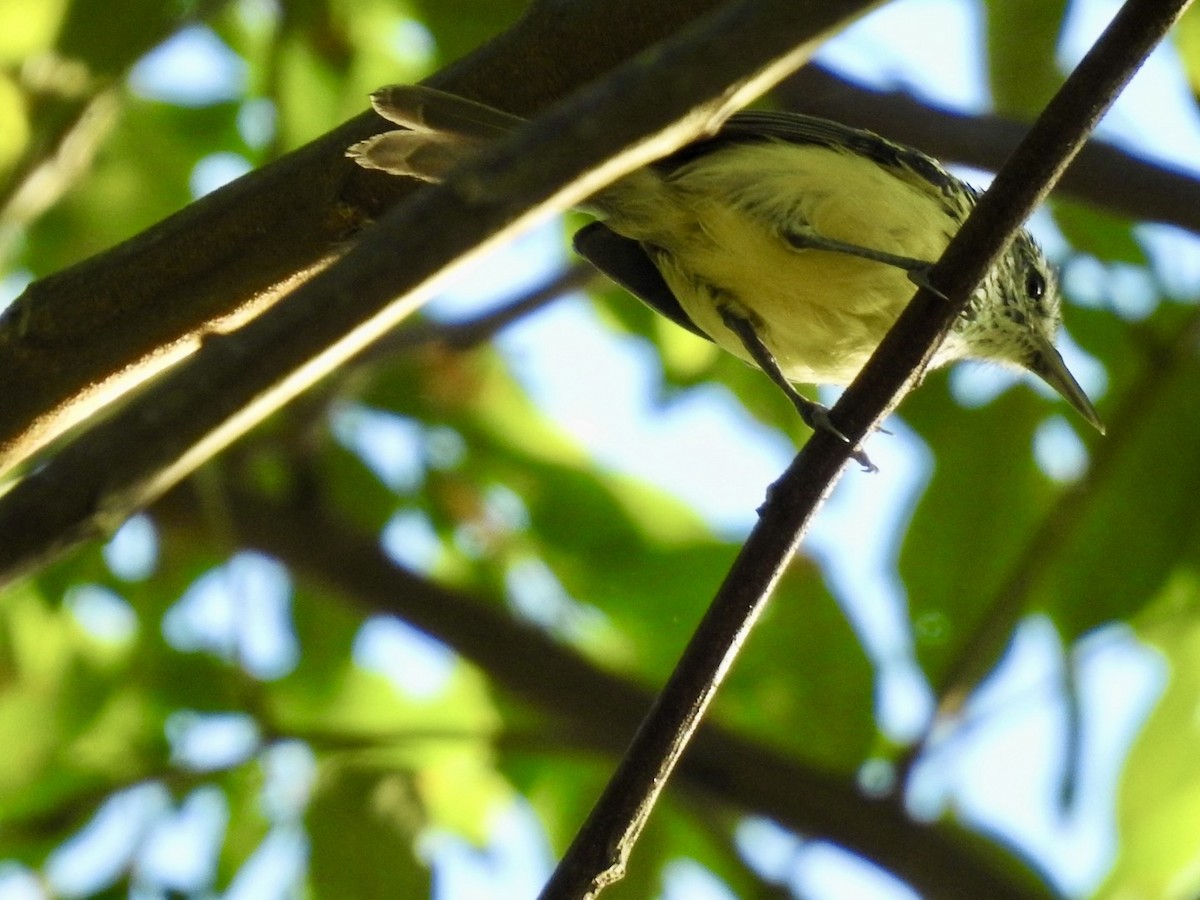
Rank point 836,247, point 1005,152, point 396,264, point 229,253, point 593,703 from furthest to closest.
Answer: point 593,703, point 836,247, point 1005,152, point 229,253, point 396,264

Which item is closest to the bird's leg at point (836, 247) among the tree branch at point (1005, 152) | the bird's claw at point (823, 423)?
the tree branch at point (1005, 152)

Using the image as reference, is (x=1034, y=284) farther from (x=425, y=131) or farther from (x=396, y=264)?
(x=396, y=264)

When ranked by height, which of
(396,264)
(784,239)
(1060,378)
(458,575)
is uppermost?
(396,264)

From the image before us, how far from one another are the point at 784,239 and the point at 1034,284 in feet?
3.16

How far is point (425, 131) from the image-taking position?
2684 mm

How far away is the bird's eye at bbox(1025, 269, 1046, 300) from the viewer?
4.30 metres

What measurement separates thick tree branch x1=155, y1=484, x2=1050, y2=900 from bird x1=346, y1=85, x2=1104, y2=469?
0.90 meters

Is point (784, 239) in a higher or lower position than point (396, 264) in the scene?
lower

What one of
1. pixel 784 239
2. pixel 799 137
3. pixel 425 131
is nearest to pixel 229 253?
pixel 425 131

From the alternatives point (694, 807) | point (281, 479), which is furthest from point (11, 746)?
point (694, 807)

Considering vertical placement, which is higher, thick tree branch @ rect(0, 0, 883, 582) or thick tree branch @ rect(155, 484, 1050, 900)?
thick tree branch @ rect(0, 0, 883, 582)

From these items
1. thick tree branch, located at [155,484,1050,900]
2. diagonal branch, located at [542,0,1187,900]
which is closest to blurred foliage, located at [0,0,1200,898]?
thick tree branch, located at [155,484,1050,900]

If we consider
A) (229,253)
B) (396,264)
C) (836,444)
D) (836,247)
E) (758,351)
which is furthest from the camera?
(758,351)

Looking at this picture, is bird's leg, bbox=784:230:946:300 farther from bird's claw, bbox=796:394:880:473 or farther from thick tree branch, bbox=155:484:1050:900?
thick tree branch, bbox=155:484:1050:900
